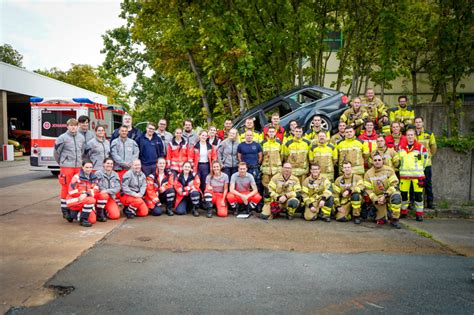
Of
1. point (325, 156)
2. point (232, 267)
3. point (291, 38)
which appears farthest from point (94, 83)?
point (232, 267)

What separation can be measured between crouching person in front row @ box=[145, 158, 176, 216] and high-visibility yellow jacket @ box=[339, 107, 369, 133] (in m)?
4.44

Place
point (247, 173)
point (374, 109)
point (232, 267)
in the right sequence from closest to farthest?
point (232, 267)
point (247, 173)
point (374, 109)

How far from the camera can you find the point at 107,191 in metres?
7.87

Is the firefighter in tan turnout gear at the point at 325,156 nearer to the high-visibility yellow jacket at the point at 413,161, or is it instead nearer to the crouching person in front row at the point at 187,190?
the high-visibility yellow jacket at the point at 413,161

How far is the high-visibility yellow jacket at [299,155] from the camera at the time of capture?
877cm

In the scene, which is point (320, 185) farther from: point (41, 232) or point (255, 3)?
point (255, 3)

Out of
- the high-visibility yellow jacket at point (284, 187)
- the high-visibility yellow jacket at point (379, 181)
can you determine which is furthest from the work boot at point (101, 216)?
the high-visibility yellow jacket at point (379, 181)

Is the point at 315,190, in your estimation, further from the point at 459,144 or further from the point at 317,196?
the point at 459,144

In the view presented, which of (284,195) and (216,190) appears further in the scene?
(216,190)

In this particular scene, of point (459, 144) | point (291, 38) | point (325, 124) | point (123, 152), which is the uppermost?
point (291, 38)

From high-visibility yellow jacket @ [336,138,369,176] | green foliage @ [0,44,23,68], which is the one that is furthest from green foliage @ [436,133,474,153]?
green foliage @ [0,44,23,68]

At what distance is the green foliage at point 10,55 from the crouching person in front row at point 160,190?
214ft

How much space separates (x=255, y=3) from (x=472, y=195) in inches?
313

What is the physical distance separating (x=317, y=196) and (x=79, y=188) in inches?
183
